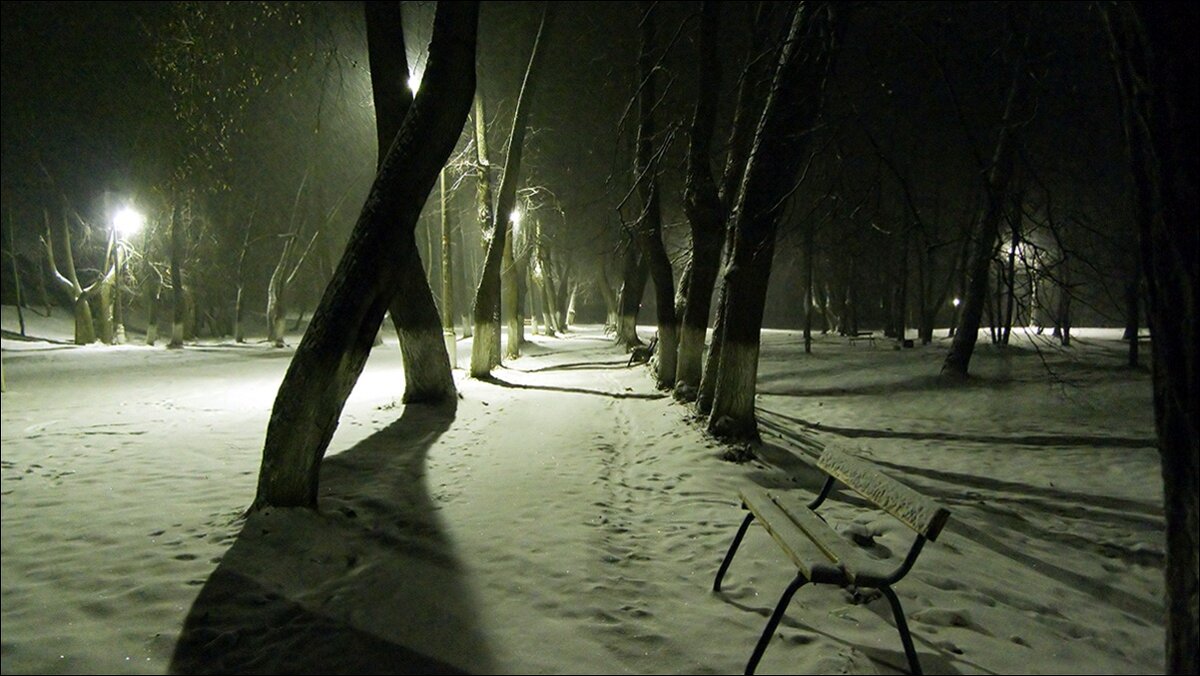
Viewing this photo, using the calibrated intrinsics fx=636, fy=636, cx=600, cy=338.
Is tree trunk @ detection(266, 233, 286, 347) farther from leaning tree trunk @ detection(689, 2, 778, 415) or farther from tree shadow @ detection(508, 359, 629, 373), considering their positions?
leaning tree trunk @ detection(689, 2, 778, 415)

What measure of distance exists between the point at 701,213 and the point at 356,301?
673cm

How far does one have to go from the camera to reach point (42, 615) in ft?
11.2

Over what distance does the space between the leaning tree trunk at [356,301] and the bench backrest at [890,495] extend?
143 inches

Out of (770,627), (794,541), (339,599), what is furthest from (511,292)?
(770,627)

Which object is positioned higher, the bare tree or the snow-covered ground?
the bare tree

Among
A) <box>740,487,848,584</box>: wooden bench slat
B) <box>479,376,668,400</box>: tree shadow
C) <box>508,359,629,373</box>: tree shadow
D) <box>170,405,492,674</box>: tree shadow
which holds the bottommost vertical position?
<box>170,405,492,674</box>: tree shadow

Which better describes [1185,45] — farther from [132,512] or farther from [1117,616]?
[132,512]

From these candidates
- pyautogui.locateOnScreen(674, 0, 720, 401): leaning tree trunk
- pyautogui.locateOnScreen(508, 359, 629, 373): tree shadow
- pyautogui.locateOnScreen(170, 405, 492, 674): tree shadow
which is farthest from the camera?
pyautogui.locateOnScreen(508, 359, 629, 373): tree shadow

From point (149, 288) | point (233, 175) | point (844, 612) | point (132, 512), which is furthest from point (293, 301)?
point (844, 612)

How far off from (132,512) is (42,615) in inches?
75.3

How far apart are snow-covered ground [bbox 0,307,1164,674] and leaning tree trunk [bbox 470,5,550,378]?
14.2ft

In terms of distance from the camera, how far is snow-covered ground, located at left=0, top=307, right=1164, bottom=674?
130 inches

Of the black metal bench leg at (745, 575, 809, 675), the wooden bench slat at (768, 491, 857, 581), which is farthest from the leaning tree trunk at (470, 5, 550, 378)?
the black metal bench leg at (745, 575, 809, 675)

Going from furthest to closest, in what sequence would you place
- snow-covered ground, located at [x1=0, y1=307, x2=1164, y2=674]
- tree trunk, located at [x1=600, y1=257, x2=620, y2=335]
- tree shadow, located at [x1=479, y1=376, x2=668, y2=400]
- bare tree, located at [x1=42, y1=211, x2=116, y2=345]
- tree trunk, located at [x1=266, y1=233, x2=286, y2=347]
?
1. tree trunk, located at [x1=600, y1=257, x2=620, y2=335]
2. tree trunk, located at [x1=266, y1=233, x2=286, y2=347]
3. bare tree, located at [x1=42, y1=211, x2=116, y2=345]
4. tree shadow, located at [x1=479, y1=376, x2=668, y2=400]
5. snow-covered ground, located at [x1=0, y1=307, x2=1164, y2=674]
